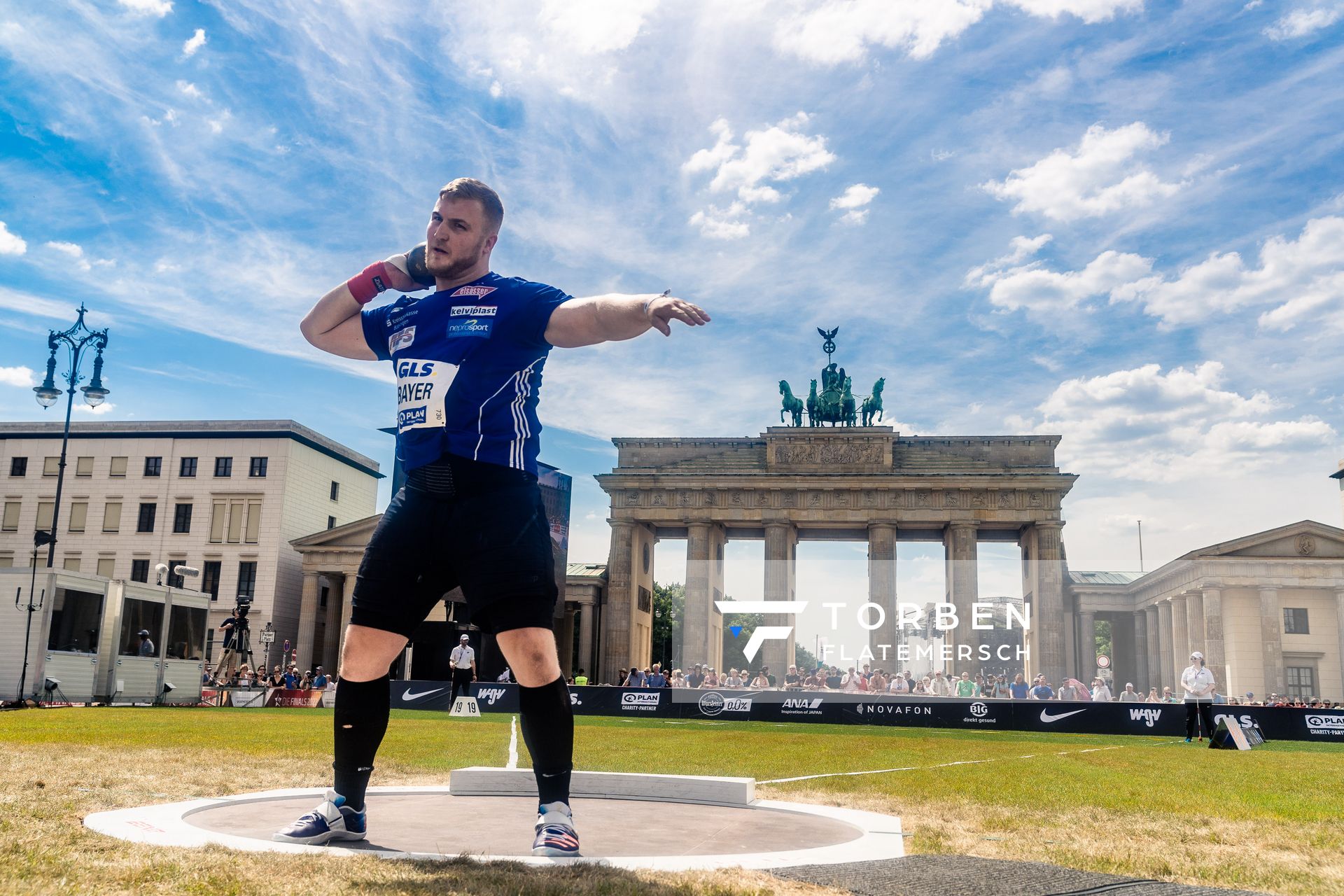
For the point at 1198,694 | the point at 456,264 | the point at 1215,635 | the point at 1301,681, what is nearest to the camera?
the point at 456,264

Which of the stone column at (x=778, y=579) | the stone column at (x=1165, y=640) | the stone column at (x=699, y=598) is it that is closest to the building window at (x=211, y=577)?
the stone column at (x=699, y=598)

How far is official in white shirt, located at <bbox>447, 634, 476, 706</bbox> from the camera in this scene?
24.9 meters

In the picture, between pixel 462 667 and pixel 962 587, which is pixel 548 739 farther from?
pixel 962 587

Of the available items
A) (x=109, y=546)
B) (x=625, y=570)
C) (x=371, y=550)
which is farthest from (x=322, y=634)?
(x=371, y=550)

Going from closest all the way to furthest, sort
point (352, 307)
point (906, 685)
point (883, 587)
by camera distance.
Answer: point (352, 307), point (906, 685), point (883, 587)

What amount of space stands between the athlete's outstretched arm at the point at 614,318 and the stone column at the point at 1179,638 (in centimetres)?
5709

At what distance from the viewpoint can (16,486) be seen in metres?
62.4

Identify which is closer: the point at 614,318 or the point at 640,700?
the point at 614,318

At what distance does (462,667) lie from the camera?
25.1 m

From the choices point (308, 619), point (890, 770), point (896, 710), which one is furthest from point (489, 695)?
point (308, 619)

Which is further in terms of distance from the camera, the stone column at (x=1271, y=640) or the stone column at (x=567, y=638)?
the stone column at (x=567, y=638)

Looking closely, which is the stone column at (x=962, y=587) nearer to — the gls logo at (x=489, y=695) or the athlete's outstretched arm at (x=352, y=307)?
the gls logo at (x=489, y=695)

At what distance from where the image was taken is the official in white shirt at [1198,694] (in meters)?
19.3

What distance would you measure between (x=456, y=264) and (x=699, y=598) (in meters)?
53.6
